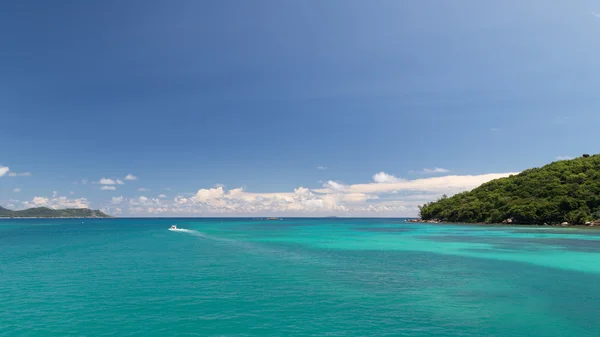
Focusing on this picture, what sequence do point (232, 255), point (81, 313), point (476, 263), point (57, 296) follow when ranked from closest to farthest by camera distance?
point (81, 313)
point (57, 296)
point (476, 263)
point (232, 255)

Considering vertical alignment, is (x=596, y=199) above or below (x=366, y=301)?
above

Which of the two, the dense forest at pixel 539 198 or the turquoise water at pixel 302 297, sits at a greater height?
the dense forest at pixel 539 198

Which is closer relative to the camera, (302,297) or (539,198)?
(302,297)

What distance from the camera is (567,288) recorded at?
85.0ft

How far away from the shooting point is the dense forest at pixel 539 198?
122m

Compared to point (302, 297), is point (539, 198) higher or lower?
higher

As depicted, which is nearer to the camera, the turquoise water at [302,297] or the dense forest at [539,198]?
the turquoise water at [302,297]

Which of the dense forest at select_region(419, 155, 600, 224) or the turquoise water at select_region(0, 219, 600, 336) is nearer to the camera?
the turquoise water at select_region(0, 219, 600, 336)

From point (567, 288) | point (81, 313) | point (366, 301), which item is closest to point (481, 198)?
point (567, 288)

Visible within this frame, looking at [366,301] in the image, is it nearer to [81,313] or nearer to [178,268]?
[81,313]

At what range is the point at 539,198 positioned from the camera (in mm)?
137500

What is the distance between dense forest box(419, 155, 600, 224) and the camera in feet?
399

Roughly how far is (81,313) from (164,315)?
5.19 m

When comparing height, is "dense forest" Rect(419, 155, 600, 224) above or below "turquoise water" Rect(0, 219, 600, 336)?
above
